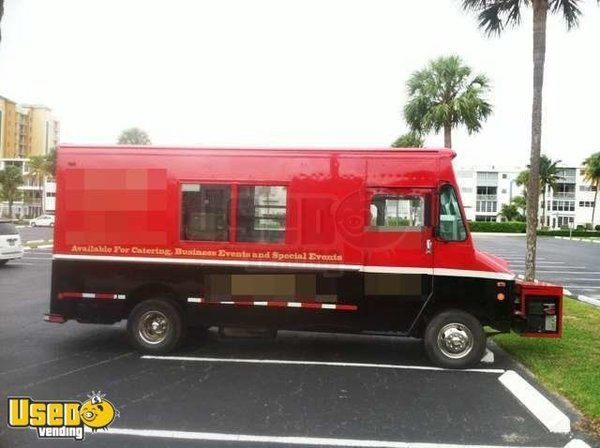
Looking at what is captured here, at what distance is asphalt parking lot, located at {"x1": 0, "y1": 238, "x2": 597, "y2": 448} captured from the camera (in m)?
4.92

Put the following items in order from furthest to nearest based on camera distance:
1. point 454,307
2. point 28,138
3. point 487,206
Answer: point 28,138 < point 487,206 < point 454,307

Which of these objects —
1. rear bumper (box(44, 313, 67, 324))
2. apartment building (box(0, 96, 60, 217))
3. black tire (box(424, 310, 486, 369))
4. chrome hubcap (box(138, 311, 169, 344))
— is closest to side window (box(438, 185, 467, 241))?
black tire (box(424, 310, 486, 369))

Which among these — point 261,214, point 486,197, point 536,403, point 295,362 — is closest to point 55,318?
point 261,214

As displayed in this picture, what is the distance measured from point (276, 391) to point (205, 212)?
258cm

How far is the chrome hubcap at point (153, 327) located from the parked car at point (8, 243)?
12739mm

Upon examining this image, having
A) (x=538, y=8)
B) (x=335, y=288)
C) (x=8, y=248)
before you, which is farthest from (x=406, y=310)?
(x=8, y=248)

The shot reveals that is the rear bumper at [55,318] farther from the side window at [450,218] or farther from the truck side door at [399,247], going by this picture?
the side window at [450,218]

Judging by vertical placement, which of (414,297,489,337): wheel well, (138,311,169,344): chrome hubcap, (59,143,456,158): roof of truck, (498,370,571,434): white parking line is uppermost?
(59,143,456,158): roof of truck

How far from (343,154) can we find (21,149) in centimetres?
14364

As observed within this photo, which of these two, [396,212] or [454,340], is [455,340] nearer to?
[454,340]

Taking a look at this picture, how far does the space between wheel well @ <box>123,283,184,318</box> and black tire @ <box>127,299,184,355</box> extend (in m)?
0.07

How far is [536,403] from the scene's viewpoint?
19.4 feet

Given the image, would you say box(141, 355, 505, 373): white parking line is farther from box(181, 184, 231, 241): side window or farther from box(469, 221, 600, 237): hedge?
box(469, 221, 600, 237): hedge

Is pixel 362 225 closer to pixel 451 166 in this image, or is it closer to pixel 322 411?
pixel 451 166
